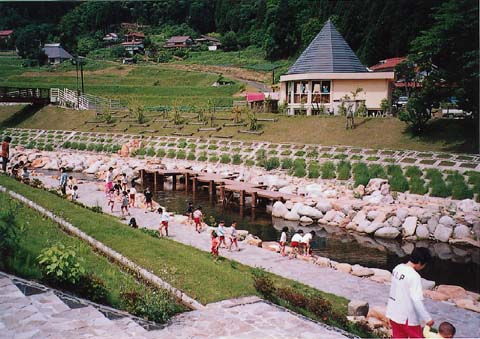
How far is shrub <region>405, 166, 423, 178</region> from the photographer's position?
563 inches

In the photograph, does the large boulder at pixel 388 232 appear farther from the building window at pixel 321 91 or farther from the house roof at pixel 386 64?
the building window at pixel 321 91

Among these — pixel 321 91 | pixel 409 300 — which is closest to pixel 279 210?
pixel 321 91

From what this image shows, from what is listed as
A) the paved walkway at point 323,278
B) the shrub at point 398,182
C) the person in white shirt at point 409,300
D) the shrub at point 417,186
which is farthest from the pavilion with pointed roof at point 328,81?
the person in white shirt at point 409,300

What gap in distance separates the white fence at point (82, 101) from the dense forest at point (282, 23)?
36.5 feet

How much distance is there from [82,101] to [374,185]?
14.7 metres

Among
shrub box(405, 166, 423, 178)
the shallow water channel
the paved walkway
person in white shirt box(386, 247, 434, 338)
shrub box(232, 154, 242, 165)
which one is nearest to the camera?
person in white shirt box(386, 247, 434, 338)

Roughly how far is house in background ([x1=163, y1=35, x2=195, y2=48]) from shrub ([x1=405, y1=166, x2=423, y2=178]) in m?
6.87

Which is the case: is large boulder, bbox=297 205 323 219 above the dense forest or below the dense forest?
below

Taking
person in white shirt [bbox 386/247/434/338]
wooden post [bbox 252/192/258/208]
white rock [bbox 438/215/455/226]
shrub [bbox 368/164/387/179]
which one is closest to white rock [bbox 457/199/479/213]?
white rock [bbox 438/215/455/226]

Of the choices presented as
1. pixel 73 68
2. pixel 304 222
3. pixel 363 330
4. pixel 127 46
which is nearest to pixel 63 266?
pixel 363 330

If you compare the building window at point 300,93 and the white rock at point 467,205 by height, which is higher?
the building window at point 300,93

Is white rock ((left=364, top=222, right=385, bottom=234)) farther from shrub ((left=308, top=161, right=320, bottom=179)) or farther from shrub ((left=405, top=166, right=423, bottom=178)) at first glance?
shrub ((left=308, top=161, right=320, bottom=179))

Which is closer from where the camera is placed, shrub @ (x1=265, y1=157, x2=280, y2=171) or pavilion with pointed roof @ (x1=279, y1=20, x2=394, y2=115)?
shrub @ (x1=265, y1=157, x2=280, y2=171)

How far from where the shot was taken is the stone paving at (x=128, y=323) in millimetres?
4836
